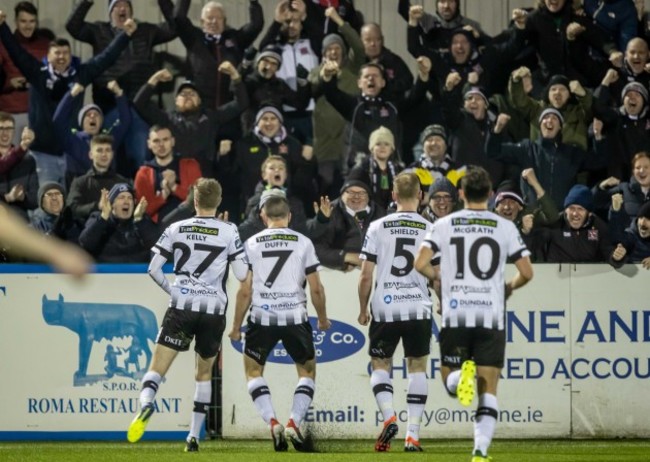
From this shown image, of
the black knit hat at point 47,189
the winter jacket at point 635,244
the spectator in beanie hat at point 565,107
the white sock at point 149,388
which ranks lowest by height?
the white sock at point 149,388

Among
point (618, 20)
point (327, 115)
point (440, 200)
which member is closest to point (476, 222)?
point (440, 200)

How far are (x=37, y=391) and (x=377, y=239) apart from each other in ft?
13.2

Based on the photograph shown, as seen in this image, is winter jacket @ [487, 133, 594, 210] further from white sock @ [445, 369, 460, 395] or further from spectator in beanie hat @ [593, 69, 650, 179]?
white sock @ [445, 369, 460, 395]

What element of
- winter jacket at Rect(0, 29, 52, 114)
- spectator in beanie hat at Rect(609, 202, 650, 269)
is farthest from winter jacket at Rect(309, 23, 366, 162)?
spectator in beanie hat at Rect(609, 202, 650, 269)

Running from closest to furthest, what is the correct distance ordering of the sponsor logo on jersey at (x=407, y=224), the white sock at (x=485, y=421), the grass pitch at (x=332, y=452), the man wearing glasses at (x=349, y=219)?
the white sock at (x=485, y=421) < the grass pitch at (x=332, y=452) < the sponsor logo on jersey at (x=407, y=224) < the man wearing glasses at (x=349, y=219)

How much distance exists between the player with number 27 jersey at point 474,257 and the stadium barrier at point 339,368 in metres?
3.41

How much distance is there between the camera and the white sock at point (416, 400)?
11.0 metres

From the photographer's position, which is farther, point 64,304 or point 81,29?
point 81,29

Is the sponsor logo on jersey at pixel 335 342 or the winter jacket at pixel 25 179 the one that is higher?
the winter jacket at pixel 25 179

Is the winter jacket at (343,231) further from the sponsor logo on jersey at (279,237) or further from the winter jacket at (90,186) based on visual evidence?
the winter jacket at (90,186)

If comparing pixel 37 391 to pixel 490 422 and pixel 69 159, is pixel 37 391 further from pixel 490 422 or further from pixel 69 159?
pixel 490 422

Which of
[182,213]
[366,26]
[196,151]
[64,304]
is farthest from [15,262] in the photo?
[366,26]

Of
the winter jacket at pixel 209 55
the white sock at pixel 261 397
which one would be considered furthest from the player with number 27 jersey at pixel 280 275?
the winter jacket at pixel 209 55

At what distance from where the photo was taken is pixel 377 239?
11.2 metres
